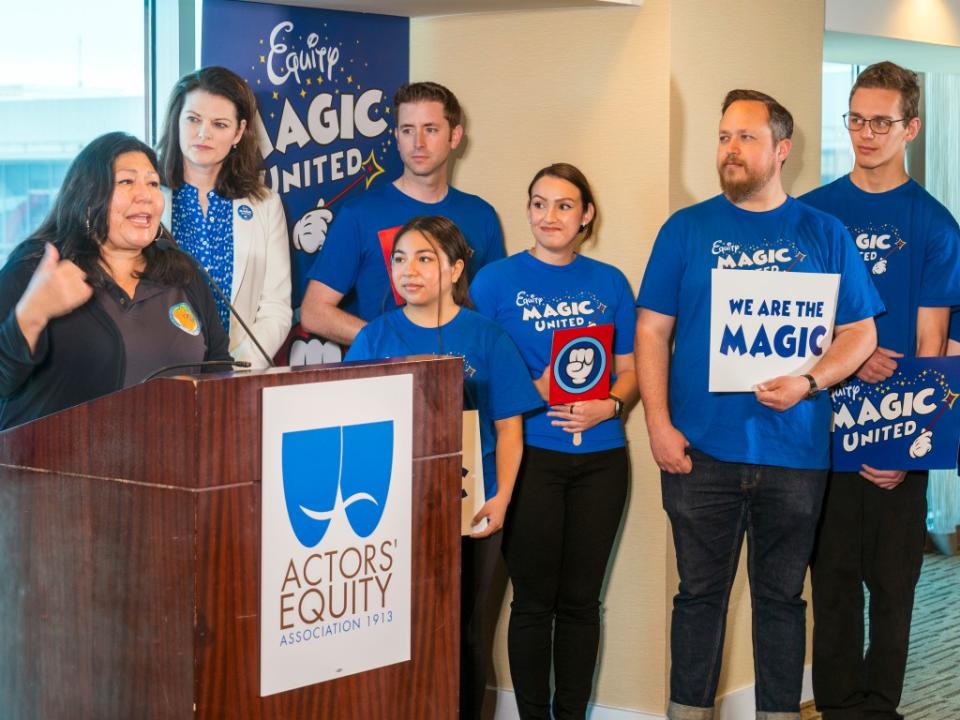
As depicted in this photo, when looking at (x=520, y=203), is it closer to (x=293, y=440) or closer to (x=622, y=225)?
(x=622, y=225)

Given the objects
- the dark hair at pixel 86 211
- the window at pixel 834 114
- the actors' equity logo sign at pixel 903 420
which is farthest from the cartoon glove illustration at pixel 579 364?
the window at pixel 834 114

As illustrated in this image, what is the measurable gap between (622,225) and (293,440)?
7.02ft

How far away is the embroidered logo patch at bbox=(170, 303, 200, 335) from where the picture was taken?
2.65 m

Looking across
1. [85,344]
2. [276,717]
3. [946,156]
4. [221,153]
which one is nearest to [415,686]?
[276,717]

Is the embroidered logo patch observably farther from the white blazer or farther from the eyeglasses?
the eyeglasses

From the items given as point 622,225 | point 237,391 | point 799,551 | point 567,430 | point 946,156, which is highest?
point 946,156

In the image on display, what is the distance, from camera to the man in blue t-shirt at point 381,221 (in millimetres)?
3697

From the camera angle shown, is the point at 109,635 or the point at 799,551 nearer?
the point at 109,635

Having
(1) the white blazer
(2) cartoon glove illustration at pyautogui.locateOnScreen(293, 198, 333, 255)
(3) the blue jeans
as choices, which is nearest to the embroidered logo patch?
(1) the white blazer

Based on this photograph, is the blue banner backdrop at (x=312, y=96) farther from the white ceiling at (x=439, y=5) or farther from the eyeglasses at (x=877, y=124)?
the eyeglasses at (x=877, y=124)

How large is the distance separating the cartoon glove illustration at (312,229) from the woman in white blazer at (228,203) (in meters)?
0.12

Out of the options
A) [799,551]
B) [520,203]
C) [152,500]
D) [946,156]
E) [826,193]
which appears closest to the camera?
[152,500]

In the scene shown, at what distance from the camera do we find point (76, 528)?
1893 millimetres

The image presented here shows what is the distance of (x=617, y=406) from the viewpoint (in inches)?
138
